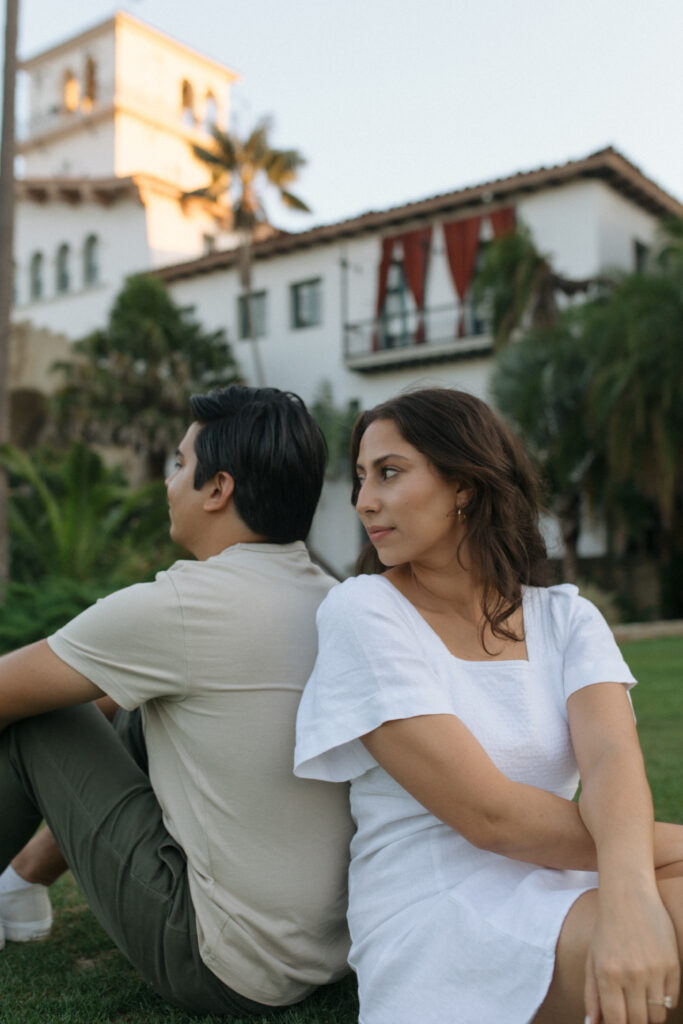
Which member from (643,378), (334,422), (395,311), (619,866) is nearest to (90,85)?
(395,311)

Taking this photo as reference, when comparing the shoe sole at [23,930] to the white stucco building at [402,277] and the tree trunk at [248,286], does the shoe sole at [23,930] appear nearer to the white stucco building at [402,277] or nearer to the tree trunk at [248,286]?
the white stucco building at [402,277]

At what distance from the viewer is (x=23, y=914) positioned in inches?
114

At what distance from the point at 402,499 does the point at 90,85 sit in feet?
124

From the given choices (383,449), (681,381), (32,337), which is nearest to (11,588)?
(383,449)

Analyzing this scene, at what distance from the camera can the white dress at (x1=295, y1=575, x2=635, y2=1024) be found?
5.48ft

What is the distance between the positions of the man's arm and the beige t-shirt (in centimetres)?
4

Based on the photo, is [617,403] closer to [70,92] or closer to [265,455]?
[265,455]

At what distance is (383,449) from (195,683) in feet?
2.09

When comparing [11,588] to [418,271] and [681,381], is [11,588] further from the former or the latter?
[418,271]

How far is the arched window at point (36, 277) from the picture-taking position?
112 feet

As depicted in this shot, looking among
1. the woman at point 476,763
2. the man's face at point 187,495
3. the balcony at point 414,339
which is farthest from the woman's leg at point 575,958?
the balcony at point 414,339

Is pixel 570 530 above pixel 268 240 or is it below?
below

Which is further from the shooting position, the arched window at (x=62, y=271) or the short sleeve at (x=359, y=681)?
the arched window at (x=62, y=271)

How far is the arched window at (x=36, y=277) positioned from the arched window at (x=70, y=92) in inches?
245
